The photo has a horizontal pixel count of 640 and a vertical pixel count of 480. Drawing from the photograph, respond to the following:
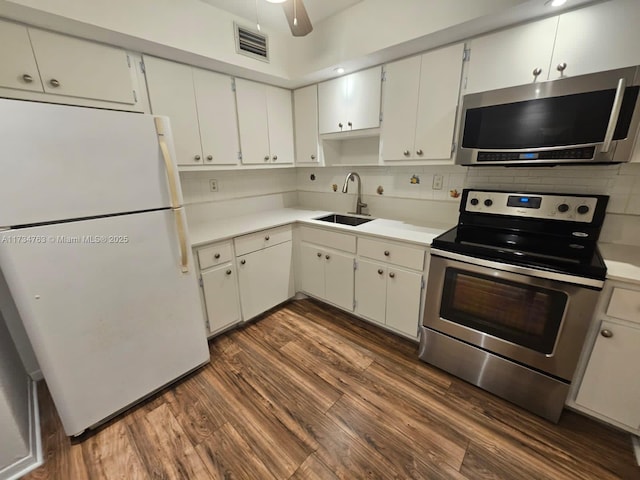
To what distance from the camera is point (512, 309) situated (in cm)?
151

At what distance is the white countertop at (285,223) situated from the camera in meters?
1.95

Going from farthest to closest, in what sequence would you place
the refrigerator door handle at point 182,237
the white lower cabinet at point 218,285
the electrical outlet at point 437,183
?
the electrical outlet at point 437,183 < the white lower cabinet at point 218,285 < the refrigerator door handle at point 182,237

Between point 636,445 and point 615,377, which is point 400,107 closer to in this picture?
point 615,377

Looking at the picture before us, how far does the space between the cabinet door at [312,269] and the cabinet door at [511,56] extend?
1.69 m

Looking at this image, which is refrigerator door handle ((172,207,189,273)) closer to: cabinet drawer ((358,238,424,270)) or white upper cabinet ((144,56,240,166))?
white upper cabinet ((144,56,240,166))

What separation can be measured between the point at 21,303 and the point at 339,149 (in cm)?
256

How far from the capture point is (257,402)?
167 cm

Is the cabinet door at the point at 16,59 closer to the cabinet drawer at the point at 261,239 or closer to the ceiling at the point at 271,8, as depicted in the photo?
the ceiling at the point at 271,8

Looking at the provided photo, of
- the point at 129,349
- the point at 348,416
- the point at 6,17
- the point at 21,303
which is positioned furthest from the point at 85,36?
the point at 348,416

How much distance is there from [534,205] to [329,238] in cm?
146

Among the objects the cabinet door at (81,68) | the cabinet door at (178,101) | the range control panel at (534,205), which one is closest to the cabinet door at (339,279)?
the range control panel at (534,205)

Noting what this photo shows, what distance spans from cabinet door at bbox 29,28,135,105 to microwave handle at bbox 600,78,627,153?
105 inches

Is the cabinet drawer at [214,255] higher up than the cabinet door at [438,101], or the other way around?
the cabinet door at [438,101]

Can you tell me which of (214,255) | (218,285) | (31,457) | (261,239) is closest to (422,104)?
(261,239)
